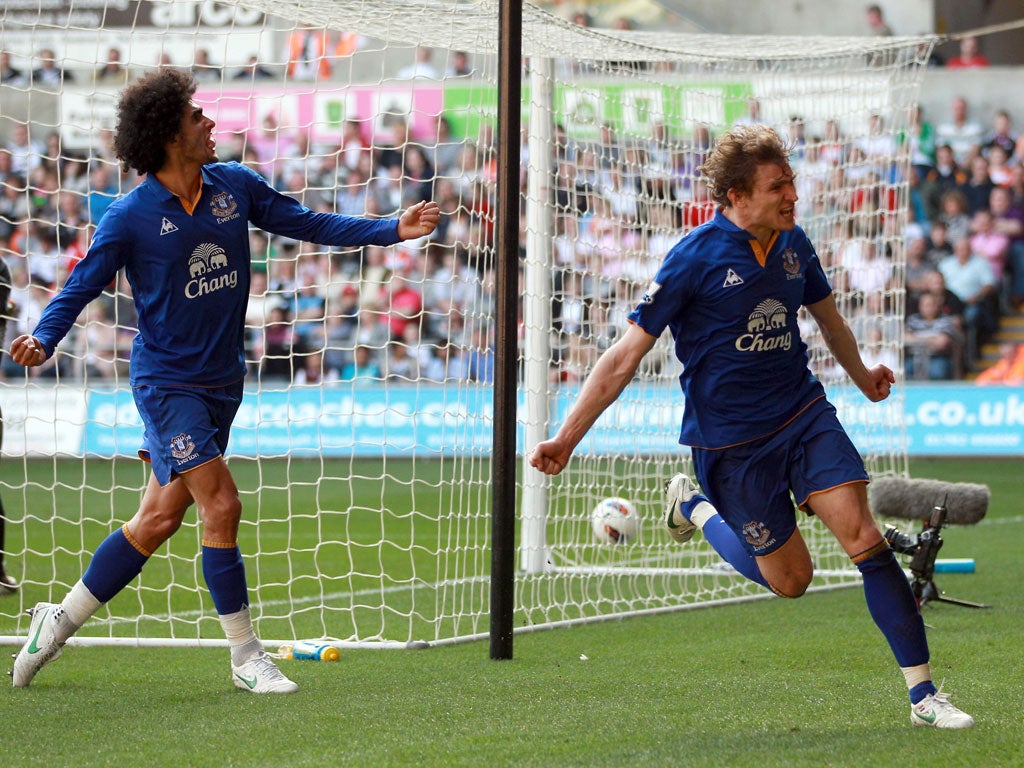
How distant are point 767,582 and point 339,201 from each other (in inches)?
488

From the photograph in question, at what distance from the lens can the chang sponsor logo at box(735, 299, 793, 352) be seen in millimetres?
4297

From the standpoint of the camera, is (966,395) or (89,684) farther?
(966,395)

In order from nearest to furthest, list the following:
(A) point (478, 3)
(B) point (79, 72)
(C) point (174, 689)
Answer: (C) point (174, 689)
(A) point (478, 3)
(B) point (79, 72)

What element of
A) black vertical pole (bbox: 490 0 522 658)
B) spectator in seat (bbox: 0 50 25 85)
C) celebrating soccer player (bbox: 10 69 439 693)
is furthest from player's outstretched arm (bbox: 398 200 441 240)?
spectator in seat (bbox: 0 50 25 85)

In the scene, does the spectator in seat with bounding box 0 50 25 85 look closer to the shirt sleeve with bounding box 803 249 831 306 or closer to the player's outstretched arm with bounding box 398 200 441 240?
the player's outstretched arm with bounding box 398 200 441 240

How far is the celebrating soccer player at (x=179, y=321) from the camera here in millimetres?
4691

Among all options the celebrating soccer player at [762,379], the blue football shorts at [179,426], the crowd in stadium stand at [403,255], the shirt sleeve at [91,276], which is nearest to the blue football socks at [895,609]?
the celebrating soccer player at [762,379]

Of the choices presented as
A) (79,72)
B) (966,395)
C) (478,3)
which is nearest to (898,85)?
(478,3)

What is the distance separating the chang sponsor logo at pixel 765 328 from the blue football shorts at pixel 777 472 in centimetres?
24

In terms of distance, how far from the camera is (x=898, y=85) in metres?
9.13

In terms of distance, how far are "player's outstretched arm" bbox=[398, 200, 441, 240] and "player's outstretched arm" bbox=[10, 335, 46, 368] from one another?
126 centimetres

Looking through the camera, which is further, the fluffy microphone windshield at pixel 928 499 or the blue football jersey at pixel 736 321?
the fluffy microphone windshield at pixel 928 499

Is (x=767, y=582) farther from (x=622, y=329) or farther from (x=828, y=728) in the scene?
(x=622, y=329)

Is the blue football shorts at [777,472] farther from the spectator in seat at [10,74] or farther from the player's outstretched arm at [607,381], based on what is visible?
the spectator in seat at [10,74]
